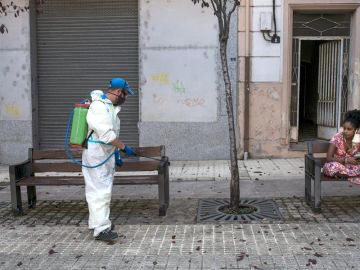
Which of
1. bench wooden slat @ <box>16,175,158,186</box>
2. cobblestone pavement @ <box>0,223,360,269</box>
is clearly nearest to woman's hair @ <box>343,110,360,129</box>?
cobblestone pavement @ <box>0,223,360,269</box>

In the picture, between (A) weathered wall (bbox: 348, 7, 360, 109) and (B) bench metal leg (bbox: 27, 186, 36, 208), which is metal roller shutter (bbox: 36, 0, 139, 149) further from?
(A) weathered wall (bbox: 348, 7, 360, 109)

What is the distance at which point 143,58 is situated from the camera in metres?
10.4

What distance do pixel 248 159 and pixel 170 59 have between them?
265cm

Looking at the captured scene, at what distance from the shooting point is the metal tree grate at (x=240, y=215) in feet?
20.0

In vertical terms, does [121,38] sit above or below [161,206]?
above

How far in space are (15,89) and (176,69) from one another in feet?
11.5

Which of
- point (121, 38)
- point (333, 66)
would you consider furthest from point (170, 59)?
point (333, 66)

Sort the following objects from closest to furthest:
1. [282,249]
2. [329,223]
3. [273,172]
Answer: [282,249]
[329,223]
[273,172]

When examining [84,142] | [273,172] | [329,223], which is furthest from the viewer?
[273,172]

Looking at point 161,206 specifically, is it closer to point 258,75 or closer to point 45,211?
point 45,211

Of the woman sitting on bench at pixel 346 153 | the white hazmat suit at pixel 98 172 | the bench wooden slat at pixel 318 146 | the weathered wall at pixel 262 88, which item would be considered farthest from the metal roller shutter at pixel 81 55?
the white hazmat suit at pixel 98 172

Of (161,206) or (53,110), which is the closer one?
(161,206)

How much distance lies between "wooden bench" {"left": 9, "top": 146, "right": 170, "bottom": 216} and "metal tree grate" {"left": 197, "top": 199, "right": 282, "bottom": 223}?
0.53m

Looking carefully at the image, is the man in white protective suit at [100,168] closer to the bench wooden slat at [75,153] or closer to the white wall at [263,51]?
the bench wooden slat at [75,153]
